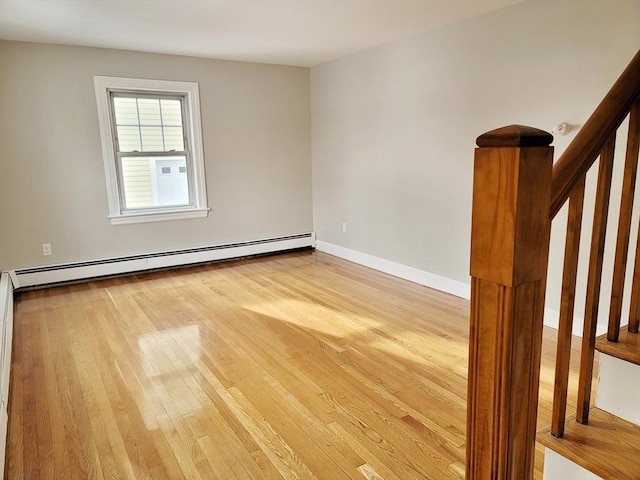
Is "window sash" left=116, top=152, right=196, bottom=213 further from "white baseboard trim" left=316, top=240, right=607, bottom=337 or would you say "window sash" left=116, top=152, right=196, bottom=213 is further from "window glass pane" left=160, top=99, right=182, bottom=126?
"white baseboard trim" left=316, top=240, right=607, bottom=337

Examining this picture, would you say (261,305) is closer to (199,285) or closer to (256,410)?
(199,285)

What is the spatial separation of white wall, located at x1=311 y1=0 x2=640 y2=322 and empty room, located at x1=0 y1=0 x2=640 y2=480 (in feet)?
0.07

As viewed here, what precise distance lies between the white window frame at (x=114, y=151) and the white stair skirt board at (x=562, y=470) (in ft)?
15.0

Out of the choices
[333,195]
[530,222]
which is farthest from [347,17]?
[530,222]

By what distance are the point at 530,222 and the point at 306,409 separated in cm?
179

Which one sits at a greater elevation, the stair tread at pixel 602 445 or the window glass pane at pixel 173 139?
the window glass pane at pixel 173 139

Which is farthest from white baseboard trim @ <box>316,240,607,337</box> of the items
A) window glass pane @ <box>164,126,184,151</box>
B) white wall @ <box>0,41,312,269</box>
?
window glass pane @ <box>164,126,184,151</box>

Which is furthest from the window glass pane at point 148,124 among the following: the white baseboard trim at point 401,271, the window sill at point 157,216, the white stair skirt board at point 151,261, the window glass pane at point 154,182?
the white baseboard trim at point 401,271

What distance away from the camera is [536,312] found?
939 millimetres

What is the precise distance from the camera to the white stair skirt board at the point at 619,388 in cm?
115

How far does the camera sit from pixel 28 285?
4.39 meters

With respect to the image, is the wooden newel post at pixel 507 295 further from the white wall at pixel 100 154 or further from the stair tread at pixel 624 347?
the white wall at pixel 100 154

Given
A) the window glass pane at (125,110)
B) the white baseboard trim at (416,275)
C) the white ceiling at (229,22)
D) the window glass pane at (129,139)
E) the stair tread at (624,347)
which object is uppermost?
the white ceiling at (229,22)

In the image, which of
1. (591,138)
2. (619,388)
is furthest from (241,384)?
(591,138)
